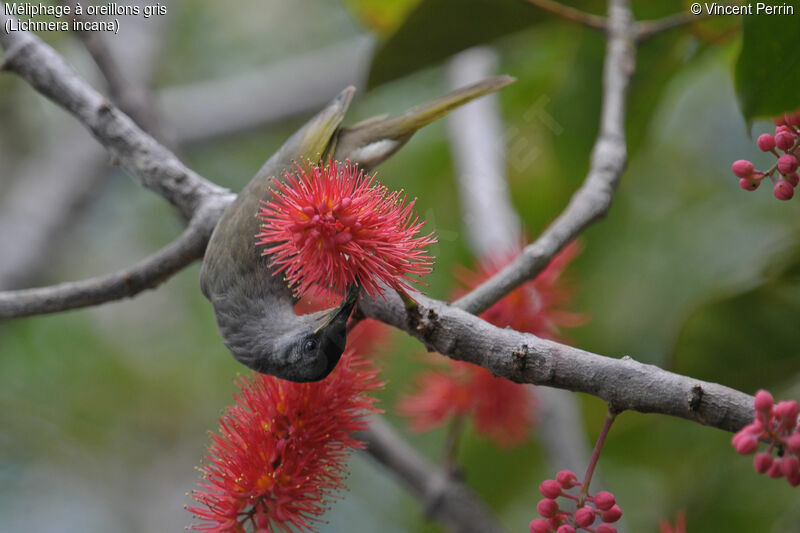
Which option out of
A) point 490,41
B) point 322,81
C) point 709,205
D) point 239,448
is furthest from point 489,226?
point 322,81

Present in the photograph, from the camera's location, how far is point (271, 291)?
5.28 feet

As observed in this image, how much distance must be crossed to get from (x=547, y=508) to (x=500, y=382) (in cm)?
97

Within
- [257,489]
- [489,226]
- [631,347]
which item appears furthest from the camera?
[631,347]

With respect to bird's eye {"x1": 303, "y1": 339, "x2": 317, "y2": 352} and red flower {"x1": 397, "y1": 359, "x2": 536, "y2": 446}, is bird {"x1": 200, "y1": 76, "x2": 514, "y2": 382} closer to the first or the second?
bird's eye {"x1": 303, "y1": 339, "x2": 317, "y2": 352}

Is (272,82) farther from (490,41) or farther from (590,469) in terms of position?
(590,469)

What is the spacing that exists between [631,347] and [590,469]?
1949 millimetres

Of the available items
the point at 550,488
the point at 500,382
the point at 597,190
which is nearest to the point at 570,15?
the point at 597,190

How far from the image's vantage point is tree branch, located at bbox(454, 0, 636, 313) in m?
1.36

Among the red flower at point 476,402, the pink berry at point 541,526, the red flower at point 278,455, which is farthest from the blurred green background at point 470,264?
the pink berry at point 541,526

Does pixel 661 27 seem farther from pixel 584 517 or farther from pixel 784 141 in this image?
pixel 584 517

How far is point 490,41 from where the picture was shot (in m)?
2.37

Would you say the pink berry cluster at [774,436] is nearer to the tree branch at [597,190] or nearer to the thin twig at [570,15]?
the tree branch at [597,190]

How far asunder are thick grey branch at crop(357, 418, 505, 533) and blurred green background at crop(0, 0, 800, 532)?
31cm

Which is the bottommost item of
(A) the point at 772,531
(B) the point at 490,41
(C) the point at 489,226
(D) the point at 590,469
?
(D) the point at 590,469
